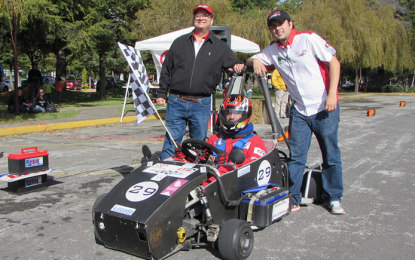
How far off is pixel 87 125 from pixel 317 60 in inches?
361

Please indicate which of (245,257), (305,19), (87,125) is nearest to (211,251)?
(245,257)

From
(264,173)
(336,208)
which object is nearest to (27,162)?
(264,173)

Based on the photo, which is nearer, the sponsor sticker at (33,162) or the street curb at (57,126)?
the sponsor sticker at (33,162)

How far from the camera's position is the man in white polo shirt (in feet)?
12.5

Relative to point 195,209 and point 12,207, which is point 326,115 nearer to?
point 195,209

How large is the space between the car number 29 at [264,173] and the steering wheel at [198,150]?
42 centimetres

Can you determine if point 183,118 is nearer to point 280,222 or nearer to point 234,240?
point 280,222

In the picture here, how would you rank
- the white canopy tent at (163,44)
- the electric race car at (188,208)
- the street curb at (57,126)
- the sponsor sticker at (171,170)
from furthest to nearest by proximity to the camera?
the white canopy tent at (163,44)
the street curb at (57,126)
the sponsor sticker at (171,170)
the electric race car at (188,208)

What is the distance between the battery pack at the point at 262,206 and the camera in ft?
10.7

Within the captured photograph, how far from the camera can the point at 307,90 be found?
3959 millimetres

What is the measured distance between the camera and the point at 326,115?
3975 mm

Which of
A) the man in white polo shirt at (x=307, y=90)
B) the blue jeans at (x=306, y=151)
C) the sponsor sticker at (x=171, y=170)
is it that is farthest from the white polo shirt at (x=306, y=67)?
the sponsor sticker at (x=171, y=170)

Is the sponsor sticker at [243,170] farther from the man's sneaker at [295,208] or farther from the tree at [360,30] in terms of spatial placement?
the tree at [360,30]

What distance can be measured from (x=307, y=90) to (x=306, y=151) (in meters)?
0.63
